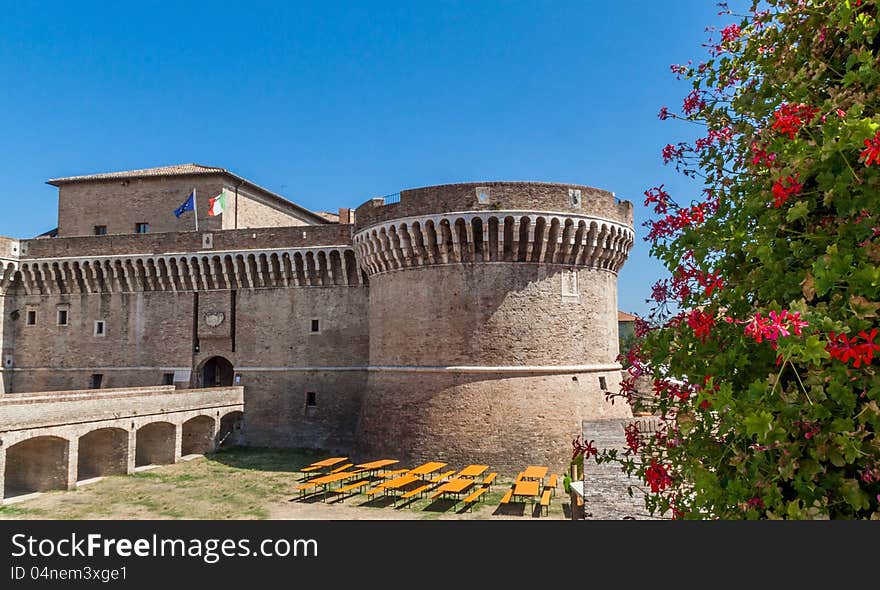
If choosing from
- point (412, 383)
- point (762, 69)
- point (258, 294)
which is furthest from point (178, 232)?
point (762, 69)

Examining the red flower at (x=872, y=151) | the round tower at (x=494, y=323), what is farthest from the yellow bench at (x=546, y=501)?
the red flower at (x=872, y=151)

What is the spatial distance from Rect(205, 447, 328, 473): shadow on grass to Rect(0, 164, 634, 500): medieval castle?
63 cm

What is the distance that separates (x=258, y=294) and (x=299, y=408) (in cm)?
500

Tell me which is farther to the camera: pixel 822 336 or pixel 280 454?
pixel 280 454

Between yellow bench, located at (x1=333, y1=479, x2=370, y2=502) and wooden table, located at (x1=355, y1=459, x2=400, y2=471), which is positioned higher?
wooden table, located at (x1=355, y1=459, x2=400, y2=471)

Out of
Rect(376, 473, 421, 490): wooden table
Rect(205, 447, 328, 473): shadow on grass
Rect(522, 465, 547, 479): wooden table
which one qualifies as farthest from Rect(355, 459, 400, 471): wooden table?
Rect(522, 465, 547, 479): wooden table

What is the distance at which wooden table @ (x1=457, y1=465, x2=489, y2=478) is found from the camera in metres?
17.0

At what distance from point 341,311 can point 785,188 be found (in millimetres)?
22297

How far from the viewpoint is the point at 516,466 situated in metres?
18.3

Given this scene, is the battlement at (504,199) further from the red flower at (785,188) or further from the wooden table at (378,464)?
the red flower at (785,188)

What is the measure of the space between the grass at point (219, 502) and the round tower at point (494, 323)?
1.97 metres

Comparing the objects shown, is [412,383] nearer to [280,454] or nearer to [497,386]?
[497,386]

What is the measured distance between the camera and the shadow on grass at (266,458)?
21.2 meters

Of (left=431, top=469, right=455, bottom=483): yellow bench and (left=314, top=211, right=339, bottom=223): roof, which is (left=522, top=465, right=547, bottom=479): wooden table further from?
(left=314, top=211, right=339, bottom=223): roof
